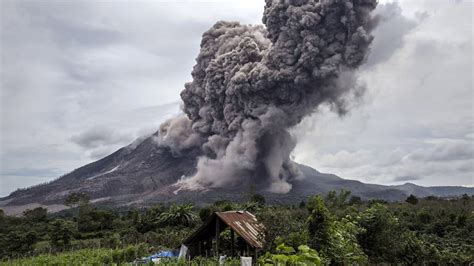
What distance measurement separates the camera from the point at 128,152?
437ft

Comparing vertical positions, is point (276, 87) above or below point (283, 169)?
above

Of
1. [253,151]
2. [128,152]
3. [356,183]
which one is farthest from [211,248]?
[356,183]

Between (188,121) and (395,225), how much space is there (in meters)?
70.2

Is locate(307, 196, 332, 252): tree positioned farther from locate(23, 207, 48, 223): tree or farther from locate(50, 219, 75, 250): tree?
locate(23, 207, 48, 223): tree

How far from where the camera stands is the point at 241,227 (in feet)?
52.0

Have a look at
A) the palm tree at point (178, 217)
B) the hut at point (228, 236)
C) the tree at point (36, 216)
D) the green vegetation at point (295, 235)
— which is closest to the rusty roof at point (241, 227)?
the hut at point (228, 236)

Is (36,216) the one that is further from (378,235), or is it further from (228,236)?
(378,235)

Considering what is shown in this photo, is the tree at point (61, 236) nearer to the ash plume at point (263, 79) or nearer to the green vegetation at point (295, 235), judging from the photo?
the green vegetation at point (295, 235)

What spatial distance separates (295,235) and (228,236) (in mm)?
5666

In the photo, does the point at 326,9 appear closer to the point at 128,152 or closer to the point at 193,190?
the point at 193,190

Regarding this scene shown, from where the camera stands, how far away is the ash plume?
54.1 meters

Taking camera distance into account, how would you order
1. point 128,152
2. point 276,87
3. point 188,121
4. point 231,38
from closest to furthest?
point 276,87
point 231,38
point 188,121
point 128,152

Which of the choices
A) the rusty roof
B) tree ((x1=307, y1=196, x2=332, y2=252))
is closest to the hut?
the rusty roof

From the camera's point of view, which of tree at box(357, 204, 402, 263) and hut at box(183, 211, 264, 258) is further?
tree at box(357, 204, 402, 263)
